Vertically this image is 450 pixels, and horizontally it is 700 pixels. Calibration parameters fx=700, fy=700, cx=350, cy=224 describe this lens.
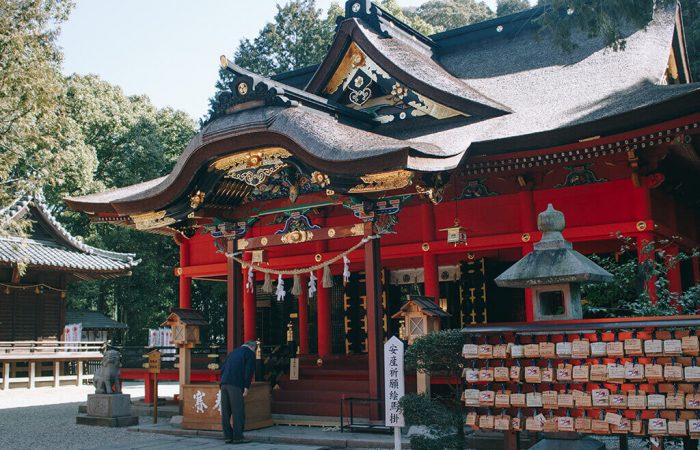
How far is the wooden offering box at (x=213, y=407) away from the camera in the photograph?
11.6 meters

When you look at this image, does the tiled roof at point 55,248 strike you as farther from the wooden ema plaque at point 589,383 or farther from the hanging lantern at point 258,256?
the wooden ema plaque at point 589,383

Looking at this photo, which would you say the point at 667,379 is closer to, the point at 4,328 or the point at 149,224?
the point at 149,224

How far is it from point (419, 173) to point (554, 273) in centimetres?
316

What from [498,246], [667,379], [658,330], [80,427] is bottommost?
[80,427]

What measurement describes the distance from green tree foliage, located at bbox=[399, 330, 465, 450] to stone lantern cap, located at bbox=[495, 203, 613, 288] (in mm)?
990

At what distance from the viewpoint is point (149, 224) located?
43.9 feet

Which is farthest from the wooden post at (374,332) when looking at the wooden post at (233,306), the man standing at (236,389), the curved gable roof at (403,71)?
the curved gable roof at (403,71)

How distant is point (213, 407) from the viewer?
38.8 feet

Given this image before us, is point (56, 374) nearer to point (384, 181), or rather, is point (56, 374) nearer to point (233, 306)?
point (233, 306)

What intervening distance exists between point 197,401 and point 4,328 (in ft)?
50.9

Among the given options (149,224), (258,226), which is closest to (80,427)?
(149,224)

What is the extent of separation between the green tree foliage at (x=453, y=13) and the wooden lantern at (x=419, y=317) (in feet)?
115

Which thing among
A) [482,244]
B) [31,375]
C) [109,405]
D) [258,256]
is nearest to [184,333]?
[258,256]

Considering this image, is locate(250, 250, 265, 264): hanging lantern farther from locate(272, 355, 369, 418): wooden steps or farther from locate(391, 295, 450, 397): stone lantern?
locate(391, 295, 450, 397): stone lantern
